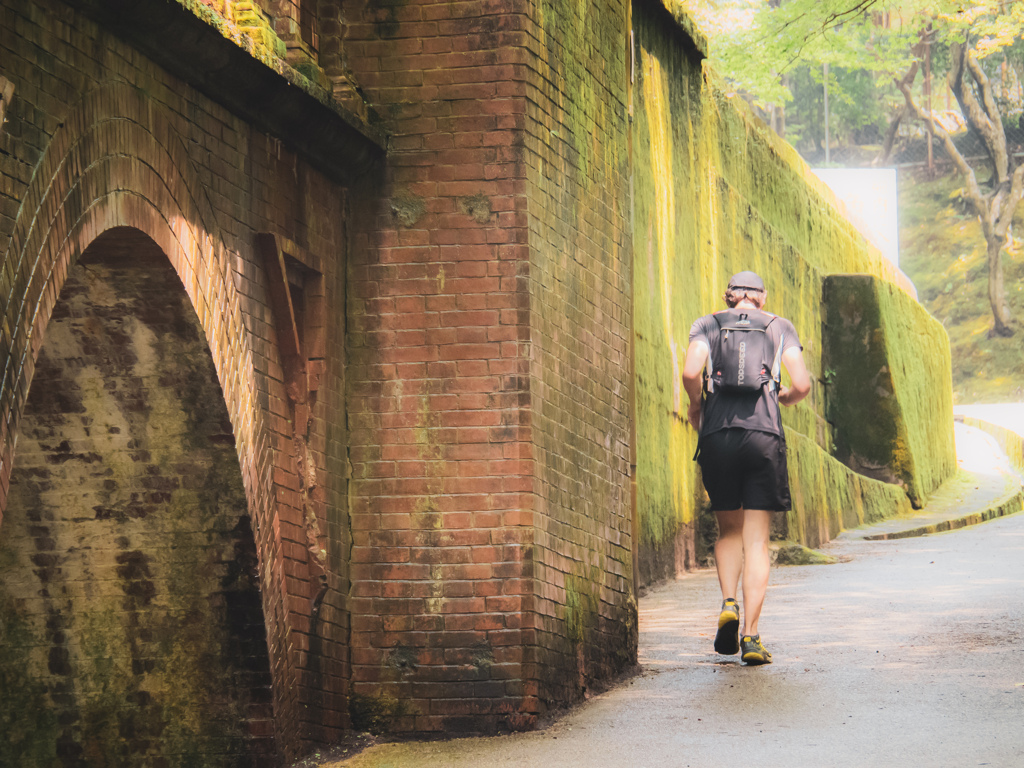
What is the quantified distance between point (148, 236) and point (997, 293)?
41679 millimetres

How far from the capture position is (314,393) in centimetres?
595

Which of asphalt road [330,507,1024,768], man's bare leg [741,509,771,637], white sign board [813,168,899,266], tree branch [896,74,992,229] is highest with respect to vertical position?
tree branch [896,74,992,229]

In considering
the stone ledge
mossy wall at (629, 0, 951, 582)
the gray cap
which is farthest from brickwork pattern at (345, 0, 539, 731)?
mossy wall at (629, 0, 951, 582)

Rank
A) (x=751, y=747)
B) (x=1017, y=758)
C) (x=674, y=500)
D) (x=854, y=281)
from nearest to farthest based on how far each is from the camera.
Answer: (x=1017, y=758) → (x=751, y=747) → (x=674, y=500) → (x=854, y=281)

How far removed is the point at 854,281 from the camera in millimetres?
18734

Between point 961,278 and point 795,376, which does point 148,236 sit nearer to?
point 795,376

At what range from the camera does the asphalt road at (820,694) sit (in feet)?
17.6

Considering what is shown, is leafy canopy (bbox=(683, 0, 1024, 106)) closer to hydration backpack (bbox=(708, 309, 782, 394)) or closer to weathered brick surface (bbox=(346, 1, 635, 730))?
hydration backpack (bbox=(708, 309, 782, 394))

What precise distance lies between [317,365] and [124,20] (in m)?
1.94

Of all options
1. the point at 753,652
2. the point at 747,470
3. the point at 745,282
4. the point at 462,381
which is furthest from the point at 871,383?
the point at 462,381

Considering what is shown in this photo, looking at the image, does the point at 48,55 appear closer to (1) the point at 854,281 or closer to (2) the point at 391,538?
(2) the point at 391,538

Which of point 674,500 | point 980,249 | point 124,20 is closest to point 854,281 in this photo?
point 674,500

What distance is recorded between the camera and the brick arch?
3887 mm

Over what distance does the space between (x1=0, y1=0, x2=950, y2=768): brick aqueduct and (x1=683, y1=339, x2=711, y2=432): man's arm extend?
0.44m
